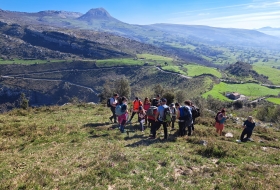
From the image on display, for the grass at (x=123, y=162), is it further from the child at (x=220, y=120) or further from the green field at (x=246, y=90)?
the green field at (x=246, y=90)

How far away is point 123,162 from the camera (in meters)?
10.7

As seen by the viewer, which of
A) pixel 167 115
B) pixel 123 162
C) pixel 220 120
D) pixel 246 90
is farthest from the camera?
pixel 246 90

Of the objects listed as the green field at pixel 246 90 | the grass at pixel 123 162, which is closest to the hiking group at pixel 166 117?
the grass at pixel 123 162

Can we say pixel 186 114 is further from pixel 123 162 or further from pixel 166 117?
pixel 123 162

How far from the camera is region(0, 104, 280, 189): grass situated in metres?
9.05

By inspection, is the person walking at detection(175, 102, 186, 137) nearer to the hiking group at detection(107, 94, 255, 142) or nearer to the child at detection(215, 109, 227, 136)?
the hiking group at detection(107, 94, 255, 142)

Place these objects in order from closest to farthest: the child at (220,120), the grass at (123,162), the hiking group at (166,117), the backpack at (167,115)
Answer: the grass at (123,162) < the backpack at (167,115) < the hiking group at (166,117) < the child at (220,120)

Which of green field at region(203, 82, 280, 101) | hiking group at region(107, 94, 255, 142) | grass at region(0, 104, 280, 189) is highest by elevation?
hiking group at region(107, 94, 255, 142)

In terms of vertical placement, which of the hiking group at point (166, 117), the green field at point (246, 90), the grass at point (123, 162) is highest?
the hiking group at point (166, 117)

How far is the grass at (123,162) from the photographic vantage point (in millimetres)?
9047

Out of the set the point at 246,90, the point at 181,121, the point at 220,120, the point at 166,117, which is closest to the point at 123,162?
the point at 166,117

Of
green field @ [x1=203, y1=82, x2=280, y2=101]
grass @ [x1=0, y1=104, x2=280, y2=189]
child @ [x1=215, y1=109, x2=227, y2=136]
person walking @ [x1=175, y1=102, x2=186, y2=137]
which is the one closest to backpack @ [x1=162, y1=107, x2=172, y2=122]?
person walking @ [x1=175, y1=102, x2=186, y2=137]

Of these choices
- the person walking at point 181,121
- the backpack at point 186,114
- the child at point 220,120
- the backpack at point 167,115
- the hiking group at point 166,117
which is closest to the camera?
the backpack at point 167,115

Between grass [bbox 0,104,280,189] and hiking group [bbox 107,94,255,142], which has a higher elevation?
hiking group [bbox 107,94,255,142]
